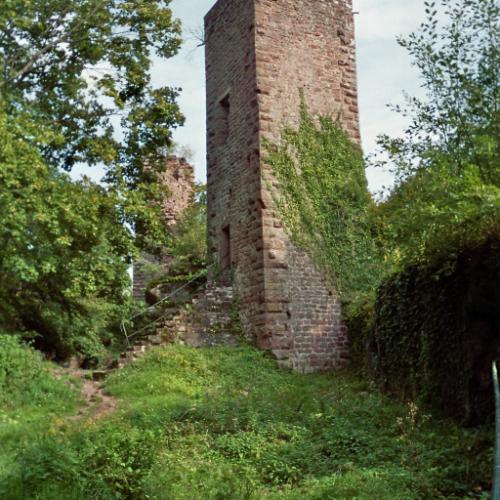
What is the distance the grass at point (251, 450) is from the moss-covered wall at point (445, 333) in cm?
38

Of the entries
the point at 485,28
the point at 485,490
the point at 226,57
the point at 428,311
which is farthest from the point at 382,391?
the point at 226,57

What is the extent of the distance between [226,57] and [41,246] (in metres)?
6.47

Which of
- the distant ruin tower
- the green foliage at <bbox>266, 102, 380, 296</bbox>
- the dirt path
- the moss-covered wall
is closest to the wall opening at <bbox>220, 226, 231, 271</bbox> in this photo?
the distant ruin tower

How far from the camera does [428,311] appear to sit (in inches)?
330

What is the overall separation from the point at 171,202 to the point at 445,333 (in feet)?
50.0

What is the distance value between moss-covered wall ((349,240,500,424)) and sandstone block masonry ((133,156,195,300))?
11979mm

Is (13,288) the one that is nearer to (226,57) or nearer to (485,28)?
(226,57)

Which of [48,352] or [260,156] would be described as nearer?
[260,156]

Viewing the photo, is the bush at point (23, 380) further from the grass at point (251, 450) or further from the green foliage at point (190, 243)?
the green foliage at point (190, 243)

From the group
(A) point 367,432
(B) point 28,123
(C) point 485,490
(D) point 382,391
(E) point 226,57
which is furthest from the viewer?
(E) point 226,57

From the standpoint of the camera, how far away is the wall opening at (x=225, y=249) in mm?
14180

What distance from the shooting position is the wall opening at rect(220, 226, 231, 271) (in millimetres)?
14180

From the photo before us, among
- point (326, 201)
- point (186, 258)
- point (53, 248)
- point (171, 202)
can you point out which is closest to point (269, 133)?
point (326, 201)

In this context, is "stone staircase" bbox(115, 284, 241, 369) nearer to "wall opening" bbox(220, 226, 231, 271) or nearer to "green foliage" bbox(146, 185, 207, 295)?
"wall opening" bbox(220, 226, 231, 271)
